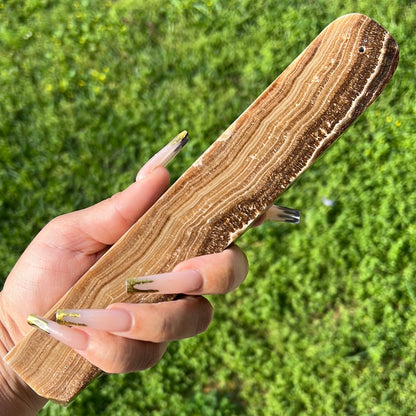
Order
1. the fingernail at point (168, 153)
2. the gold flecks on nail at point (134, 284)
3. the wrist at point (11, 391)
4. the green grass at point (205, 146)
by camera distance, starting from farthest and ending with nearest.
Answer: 1. the green grass at point (205, 146)
2. the wrist at point (11, 391)
3. the fingernail at point (168, 153)
4. the gold flecks on nail at point (134, 284)

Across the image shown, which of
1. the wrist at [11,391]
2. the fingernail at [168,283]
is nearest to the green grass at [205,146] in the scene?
the wrist at [11,391]

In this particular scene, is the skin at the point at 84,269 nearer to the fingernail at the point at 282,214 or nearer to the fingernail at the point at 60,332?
the fingernail at the point at 60,332

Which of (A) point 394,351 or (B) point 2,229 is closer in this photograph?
(A) point 394,351

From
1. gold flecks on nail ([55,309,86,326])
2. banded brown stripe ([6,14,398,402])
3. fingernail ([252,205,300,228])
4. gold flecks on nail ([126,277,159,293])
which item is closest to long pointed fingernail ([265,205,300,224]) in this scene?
fingernail ([252,205,300,228])

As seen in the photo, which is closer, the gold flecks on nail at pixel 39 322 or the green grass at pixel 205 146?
the gold flecks on nail at pixel 39 322

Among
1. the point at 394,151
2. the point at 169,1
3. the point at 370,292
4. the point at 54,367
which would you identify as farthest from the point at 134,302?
the point at 169,1

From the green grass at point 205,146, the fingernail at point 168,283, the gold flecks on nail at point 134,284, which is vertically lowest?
the green grass at point 205,146

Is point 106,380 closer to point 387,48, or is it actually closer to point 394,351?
point 394,351

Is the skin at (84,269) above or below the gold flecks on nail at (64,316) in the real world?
below
